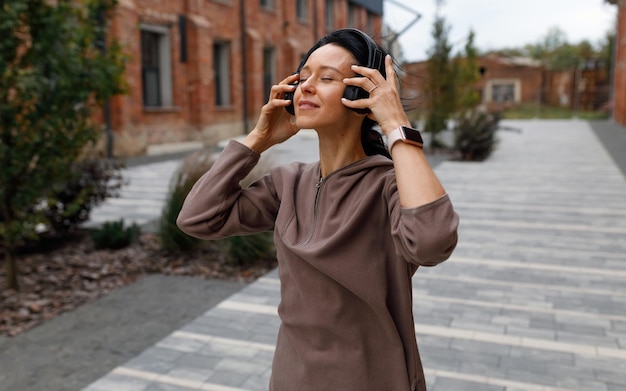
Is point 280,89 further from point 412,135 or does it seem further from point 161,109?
point 161,109

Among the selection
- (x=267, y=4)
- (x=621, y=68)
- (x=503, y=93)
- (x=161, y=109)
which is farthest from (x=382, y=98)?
(x=503, y=93)

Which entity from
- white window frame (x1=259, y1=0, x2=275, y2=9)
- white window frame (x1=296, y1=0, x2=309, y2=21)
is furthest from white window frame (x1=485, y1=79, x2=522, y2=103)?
white window frame (x1=259, y1=0, x2=275, y2=9)

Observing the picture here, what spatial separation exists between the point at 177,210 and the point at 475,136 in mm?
12139

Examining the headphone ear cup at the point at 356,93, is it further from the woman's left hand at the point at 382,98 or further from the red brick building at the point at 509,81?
the red brick building at the point at 509,81

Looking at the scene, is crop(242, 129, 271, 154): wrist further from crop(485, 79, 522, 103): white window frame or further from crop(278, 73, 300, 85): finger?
crop(485, 79, 522, 103): white window frame

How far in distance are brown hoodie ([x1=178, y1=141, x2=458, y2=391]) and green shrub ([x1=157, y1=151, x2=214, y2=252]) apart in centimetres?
528

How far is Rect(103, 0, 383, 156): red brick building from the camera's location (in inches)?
763

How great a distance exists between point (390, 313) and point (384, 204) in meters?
0.32

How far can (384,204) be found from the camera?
162 centimetres

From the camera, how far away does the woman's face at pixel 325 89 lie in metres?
1.63

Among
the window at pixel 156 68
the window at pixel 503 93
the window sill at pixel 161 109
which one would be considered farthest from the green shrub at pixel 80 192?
the window at pixel 503 93

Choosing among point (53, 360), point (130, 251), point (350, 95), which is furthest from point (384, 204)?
point (130, 251)

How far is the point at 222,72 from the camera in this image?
83.9ft

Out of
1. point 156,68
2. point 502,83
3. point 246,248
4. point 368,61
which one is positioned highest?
point 502,83
